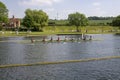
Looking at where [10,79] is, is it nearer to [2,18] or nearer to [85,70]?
[85,70]

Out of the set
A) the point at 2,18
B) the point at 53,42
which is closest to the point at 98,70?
the point at 53,42

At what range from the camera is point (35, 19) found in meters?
152

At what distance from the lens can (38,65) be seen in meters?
46.0

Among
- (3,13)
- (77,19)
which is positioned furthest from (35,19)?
(77,19)

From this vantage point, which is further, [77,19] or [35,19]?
[77,19]

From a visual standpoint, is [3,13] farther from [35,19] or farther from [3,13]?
[35,19]

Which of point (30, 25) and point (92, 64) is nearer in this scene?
point (92, 64)

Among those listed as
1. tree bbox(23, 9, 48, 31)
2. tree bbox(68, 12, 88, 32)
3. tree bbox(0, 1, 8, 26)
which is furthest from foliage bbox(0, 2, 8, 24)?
tree bbox(68, 12, 88, 32)

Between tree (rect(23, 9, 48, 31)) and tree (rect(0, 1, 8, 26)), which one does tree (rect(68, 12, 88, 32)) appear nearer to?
tree (rect(23, 9, 48, 31))

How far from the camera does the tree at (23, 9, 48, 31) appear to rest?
15012 centimetres

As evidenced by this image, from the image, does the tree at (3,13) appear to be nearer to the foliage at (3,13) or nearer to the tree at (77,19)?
the foliage at (3,13)

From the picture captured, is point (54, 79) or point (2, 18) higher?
point (2, 18)

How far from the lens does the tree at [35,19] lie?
15012cm

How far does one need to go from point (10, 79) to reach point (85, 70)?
36.1 feet
